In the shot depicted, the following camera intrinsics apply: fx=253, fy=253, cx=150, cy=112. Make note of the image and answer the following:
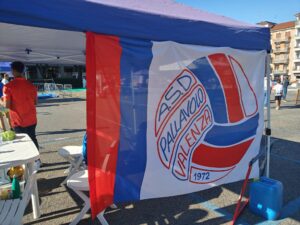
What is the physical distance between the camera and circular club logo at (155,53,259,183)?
9.16 ft

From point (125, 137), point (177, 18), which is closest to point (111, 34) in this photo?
point (177, 18)

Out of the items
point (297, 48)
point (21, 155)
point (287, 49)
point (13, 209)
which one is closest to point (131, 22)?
point (21, 155)

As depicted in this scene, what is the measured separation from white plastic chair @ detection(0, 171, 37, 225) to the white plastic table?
0.84ft

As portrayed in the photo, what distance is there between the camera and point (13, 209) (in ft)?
8.25

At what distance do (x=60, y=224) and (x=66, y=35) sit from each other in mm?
2522

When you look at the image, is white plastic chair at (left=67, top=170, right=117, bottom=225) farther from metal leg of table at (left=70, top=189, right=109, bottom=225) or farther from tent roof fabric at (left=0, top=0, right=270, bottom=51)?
tent roof fabric at (left=0, top=0, right=270, bottom=51)

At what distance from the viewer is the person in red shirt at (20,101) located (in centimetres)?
370

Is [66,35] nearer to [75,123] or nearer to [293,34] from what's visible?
[75,123]

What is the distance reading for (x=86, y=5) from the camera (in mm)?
2057

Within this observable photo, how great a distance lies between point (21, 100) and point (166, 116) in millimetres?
2348

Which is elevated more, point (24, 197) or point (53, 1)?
point (53, 1)

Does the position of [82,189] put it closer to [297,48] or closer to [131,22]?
[131,22]

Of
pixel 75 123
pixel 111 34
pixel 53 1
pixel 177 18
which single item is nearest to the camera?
pixel 53 1

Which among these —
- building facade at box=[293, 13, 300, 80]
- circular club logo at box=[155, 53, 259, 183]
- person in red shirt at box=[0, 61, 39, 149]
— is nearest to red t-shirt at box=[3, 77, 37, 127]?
person in red shirt at box=[0, 61, 39, 149]
